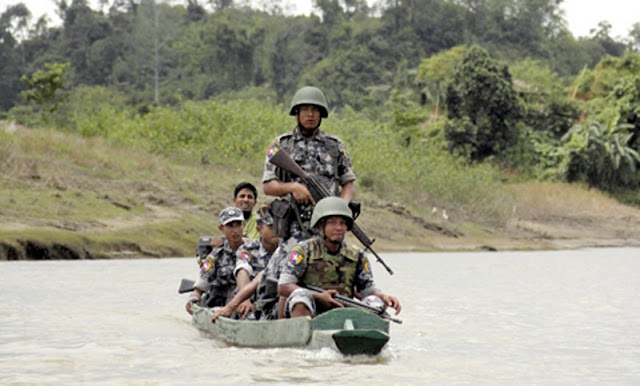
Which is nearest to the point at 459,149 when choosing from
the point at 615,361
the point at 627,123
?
the point at 627,123

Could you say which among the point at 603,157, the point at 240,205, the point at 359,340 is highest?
the point at 240,205

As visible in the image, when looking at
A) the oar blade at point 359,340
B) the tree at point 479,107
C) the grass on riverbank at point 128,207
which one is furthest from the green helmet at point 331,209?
the tree at point 479,107

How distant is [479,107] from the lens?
46.0m

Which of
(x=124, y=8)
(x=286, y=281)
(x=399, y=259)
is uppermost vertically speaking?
(x=124, y=8)

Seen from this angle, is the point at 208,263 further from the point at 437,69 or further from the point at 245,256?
the point at 437,69

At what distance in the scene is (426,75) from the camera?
59.8 metres

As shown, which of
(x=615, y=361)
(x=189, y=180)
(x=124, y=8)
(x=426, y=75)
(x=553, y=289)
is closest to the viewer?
(x=615, y=361)

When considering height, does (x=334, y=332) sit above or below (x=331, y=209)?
below

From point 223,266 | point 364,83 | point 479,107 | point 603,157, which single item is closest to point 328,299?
point 223,266

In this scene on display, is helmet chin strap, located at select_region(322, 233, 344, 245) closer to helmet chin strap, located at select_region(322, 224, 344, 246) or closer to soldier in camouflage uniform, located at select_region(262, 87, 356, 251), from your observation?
helmet chin strap, located at select_region(322, 224, 344, 246)

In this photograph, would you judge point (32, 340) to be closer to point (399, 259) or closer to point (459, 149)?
point (399, 259)

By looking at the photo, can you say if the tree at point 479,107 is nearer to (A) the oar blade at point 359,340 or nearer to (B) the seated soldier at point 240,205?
(B) the seated soldier at point 240,205

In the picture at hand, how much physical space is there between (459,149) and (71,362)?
121 ft

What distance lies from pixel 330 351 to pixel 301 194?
1395mm
